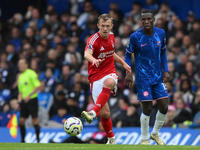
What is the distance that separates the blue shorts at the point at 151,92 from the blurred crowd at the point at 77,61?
144 inches

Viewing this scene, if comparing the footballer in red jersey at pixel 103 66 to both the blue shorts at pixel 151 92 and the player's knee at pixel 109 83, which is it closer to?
the player's knee at pixel 109 83

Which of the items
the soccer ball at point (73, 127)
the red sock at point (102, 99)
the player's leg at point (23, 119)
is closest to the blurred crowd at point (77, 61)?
the player's leg at point (23, 119)

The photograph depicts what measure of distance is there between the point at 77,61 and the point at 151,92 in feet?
24.5

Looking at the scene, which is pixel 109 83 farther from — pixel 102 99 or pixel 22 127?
pixel 22 127

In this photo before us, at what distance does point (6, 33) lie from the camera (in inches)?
839

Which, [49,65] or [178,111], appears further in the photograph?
[49,65]

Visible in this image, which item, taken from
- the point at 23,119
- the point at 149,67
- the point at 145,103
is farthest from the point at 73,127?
the point at 23,119

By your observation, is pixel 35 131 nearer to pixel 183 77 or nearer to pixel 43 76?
pixel 43 76

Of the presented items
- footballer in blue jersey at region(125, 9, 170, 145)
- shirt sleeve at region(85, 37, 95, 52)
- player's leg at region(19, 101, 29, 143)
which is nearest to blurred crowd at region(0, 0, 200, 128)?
player's leg at region(19, 101, 29, 143)

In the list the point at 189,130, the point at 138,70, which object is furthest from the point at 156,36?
the point at 189,130

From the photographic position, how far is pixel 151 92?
987 centimetres

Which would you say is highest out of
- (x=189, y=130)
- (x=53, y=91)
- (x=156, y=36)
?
(x=156, y=36)

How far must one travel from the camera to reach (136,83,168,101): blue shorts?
386 inches

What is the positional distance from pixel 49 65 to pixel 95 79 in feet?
25.1
